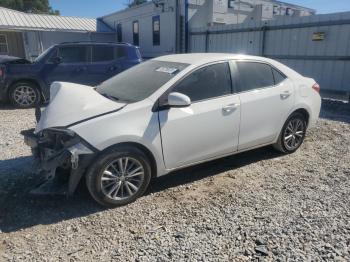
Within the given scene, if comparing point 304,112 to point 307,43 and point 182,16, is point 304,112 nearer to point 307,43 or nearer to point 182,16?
point 307,43

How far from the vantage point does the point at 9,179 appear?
4074mm

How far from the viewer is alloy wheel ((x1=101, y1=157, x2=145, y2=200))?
3.38 m

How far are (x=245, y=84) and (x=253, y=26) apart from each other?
8412 millimetres

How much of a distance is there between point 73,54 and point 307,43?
23.8ft

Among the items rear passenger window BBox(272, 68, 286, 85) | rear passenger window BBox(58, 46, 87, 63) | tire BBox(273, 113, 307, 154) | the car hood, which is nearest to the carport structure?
rear passenger window BBox(58, 46, 87, 63)

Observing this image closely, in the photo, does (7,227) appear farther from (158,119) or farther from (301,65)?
(301,65)

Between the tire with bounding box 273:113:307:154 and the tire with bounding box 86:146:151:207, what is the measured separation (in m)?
2.37

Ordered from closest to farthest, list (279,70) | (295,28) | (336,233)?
1. (336,233)
2. (279,70)
3. (295,28)

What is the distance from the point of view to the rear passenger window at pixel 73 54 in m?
8.64

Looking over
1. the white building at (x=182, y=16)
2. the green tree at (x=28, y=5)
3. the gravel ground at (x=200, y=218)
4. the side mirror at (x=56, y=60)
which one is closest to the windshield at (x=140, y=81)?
the gravel ground at (x=200, y=218)

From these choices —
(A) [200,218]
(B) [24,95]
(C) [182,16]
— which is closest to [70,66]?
(B) [24,95]

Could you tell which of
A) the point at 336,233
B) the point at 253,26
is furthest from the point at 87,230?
the point at 253,26

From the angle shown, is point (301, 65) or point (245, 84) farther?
point (301, 65)

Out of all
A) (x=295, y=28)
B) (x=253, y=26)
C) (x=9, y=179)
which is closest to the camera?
(x=9, y=179)
